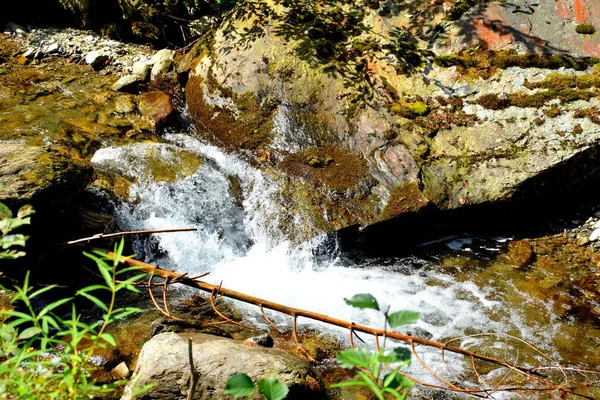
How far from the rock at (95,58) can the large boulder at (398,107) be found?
9.03 ft

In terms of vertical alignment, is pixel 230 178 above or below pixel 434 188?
above

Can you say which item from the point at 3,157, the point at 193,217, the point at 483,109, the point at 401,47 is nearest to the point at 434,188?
the point at 483,109

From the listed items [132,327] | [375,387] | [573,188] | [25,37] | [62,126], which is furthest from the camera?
[25,37]

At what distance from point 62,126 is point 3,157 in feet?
9.90

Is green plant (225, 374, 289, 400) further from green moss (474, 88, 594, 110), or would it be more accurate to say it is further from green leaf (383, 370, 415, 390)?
green moss (474, 88, 594, 110)

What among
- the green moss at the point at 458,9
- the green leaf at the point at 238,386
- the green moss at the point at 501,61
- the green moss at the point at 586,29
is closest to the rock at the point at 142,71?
the green moss at the point at 501,61

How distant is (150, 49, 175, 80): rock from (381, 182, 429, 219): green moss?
17.2ft

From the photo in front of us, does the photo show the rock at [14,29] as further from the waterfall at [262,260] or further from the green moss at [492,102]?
the green moss at [492,102]

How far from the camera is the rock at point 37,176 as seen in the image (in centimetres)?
432

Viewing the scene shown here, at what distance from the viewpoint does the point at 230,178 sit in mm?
7066

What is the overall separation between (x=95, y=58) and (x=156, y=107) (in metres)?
2.76

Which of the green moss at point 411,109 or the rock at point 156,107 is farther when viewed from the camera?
the rock at point 156,107

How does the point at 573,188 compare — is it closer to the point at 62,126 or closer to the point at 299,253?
the point at 299,253

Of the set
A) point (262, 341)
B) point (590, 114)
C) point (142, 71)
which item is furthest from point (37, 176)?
point (590, 114)
